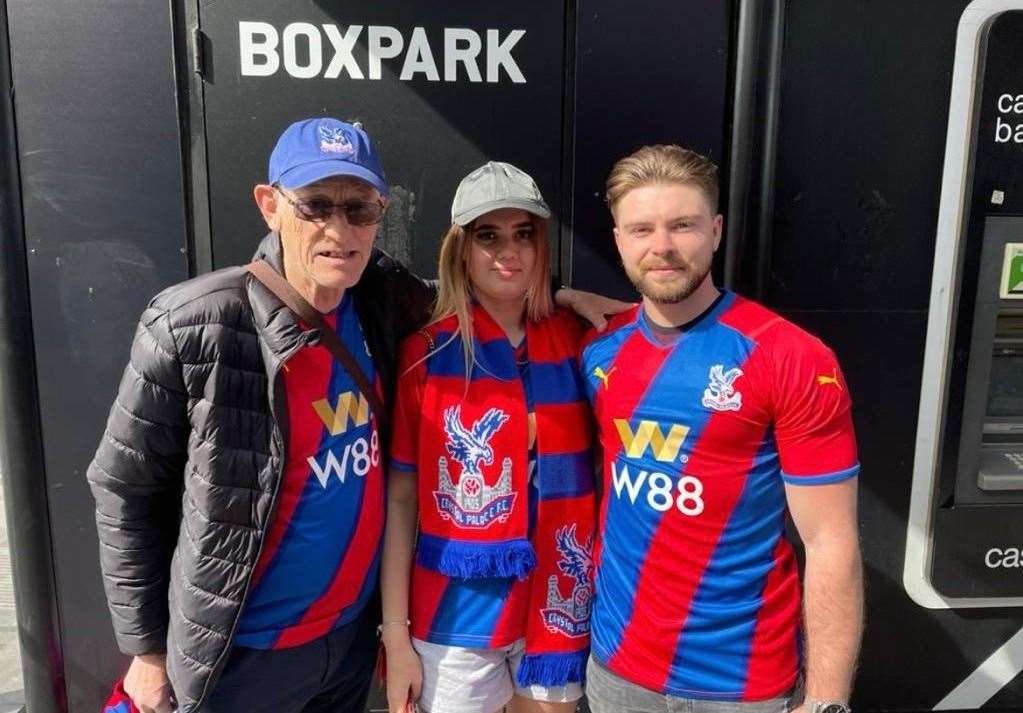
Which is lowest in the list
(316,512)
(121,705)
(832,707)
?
(121,705)

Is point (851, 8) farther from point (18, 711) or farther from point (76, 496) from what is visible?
point (18, 711)

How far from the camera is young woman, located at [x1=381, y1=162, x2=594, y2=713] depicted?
162cm

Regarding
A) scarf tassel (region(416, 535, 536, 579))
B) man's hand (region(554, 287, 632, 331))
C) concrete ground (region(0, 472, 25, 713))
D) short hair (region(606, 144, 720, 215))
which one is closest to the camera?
short hair (region(606, 144, 720, 215))

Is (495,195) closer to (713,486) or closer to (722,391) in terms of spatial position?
(722,391)

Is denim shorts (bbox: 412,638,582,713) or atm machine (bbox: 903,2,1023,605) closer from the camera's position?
denim shorts (bbox: 412,638,582,713)

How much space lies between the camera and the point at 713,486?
1462 millimetres

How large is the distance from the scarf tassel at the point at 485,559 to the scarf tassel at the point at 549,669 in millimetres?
205

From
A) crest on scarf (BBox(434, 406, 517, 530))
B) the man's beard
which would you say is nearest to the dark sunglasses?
crest on scarf (BBox(434, 406, 517, 530))

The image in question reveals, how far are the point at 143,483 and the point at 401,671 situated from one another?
0.67 m

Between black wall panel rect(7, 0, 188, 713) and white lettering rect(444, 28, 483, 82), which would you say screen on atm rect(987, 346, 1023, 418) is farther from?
black wall panel rect(7, 0, 188, 713)

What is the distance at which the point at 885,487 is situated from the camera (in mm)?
2344

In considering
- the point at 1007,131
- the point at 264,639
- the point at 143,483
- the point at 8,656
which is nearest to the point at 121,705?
the point at 264,639

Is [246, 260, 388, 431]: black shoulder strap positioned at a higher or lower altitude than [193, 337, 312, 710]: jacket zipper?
higher

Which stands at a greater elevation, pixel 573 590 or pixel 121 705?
pixel 573 590
